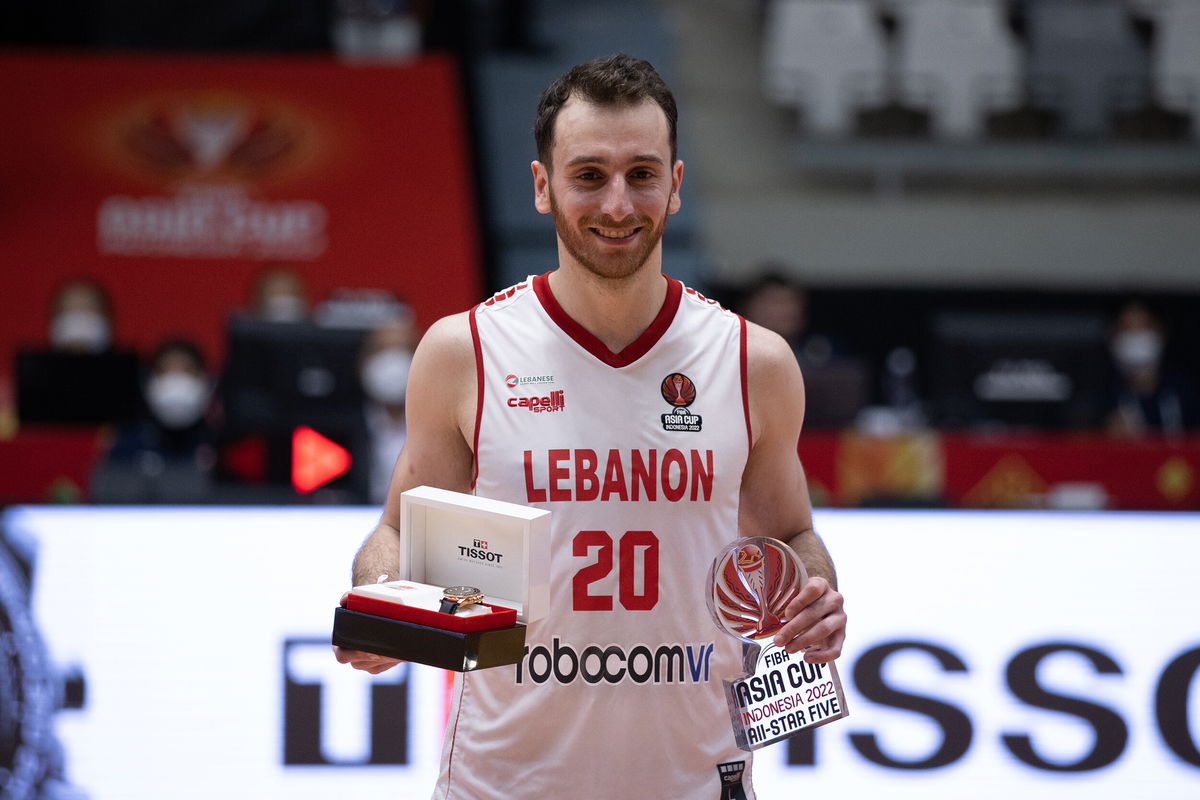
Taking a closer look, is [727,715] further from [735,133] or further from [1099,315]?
[735,133]

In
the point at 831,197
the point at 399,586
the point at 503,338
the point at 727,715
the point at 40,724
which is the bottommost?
the point at 40,724

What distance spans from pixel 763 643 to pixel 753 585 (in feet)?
0.34

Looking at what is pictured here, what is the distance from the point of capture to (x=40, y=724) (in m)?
3.75

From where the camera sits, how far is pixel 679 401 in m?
2.28

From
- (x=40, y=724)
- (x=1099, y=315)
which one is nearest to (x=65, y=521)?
(x=40, y=724)

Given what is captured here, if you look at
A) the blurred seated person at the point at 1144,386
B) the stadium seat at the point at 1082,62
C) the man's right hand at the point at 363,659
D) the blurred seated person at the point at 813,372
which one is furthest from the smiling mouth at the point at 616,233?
the stadium seat at the point at 1082,62

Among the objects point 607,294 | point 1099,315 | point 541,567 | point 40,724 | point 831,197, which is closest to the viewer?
point 541,567

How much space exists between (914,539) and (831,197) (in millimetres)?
9188

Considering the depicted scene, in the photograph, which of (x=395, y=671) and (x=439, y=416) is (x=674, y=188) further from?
(x=395, y=671)

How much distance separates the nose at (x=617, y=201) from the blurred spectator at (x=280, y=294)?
6912mm

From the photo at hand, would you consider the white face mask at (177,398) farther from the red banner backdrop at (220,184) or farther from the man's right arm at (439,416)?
the man's right arm at (439,416)

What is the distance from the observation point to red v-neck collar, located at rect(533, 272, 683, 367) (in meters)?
2.29

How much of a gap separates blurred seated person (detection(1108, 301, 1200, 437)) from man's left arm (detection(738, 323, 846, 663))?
6431 mm

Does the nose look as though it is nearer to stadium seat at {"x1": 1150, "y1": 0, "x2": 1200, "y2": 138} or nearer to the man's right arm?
the man's right arm
